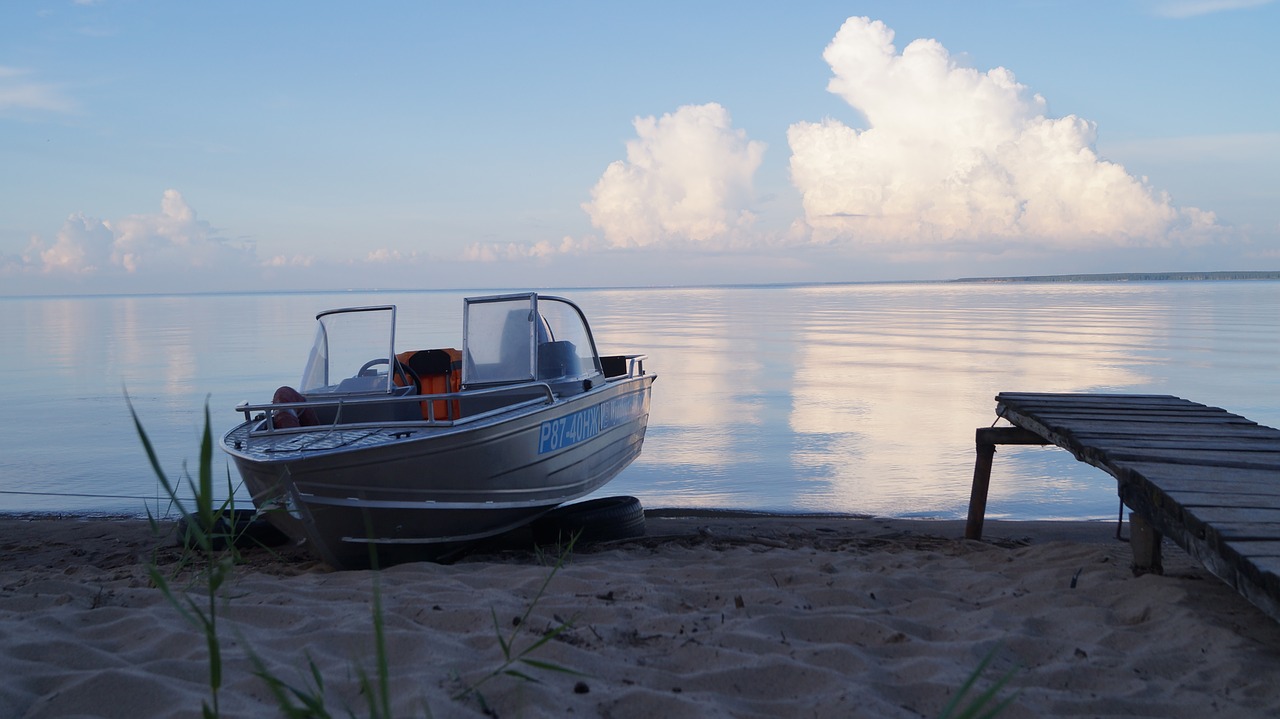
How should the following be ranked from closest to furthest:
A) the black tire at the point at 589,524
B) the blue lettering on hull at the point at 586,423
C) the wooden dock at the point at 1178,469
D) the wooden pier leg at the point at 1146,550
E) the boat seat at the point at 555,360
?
the wooden dock at the point at 1178,469
the wooden pier leg at the point at 1146,550
the blue lettering on hull at the point at 586,423
the black tire at the point at 589,524
the boat seat at the point at 555,360

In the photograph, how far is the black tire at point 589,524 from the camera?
6.68 meters

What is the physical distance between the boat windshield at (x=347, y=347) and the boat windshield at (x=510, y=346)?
635 millimetres

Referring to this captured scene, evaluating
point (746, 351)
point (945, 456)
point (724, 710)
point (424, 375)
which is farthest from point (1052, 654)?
point (746, 351)

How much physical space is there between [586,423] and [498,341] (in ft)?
3.00

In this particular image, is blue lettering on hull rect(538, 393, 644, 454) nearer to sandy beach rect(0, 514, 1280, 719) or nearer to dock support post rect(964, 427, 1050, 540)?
sandy beach rect(0, 514, 1280, 719)

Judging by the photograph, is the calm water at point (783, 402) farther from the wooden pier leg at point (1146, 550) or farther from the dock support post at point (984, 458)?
the wooden pier leg at point (1146, 550)

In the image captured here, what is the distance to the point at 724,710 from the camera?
9.63ft

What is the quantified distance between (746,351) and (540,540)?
1870 cm

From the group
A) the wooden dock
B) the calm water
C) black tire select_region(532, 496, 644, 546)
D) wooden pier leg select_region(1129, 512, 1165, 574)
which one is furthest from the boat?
wooden pier leg select_region(1129, 512, 1165, 574)

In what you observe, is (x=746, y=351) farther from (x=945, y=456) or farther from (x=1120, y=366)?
(x=945, y=456)

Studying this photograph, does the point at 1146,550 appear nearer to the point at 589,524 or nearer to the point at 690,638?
the point at 690,638

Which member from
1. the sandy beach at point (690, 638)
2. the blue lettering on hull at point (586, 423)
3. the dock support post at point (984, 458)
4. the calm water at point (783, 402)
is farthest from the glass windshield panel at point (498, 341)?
the dock support post at point (984, 458)

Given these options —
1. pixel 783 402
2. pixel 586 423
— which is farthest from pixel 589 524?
pixel 783 402

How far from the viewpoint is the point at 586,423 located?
727 cm
